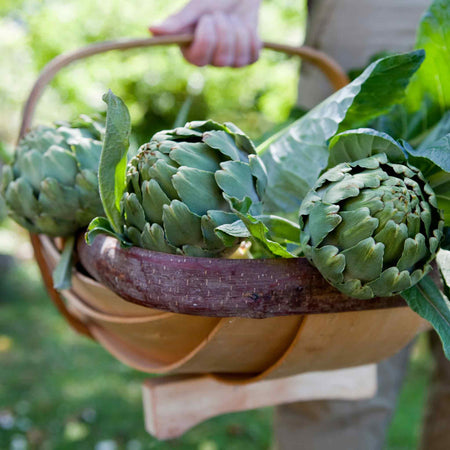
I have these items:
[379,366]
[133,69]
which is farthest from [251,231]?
[133,69]

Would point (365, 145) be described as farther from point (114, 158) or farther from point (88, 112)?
point (88, 112)

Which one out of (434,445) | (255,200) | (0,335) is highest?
(255,200)

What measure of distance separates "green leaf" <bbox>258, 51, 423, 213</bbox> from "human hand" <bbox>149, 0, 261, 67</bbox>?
0.66 feet

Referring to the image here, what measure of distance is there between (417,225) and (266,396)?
1.23 feet

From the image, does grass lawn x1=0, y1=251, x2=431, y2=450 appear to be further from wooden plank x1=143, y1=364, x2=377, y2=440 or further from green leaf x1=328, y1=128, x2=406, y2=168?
green leaf x1=328, y1=128, x2=406, y2=168

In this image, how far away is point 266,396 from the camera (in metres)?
0.73

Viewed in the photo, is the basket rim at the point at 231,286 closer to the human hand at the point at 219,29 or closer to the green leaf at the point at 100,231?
A: the green leaf at the point at 100,231

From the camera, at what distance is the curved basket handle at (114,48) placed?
740mm

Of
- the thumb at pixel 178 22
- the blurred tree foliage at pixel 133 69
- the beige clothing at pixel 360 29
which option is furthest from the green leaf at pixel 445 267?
the blurred tree foliage at pixel 133 69

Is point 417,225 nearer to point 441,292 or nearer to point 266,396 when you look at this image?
point 441,292

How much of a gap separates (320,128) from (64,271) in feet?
0.92

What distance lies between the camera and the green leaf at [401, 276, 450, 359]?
1.50 feet

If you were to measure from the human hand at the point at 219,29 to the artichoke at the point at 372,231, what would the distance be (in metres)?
0.39

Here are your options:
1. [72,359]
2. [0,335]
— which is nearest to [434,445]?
[72,359]
